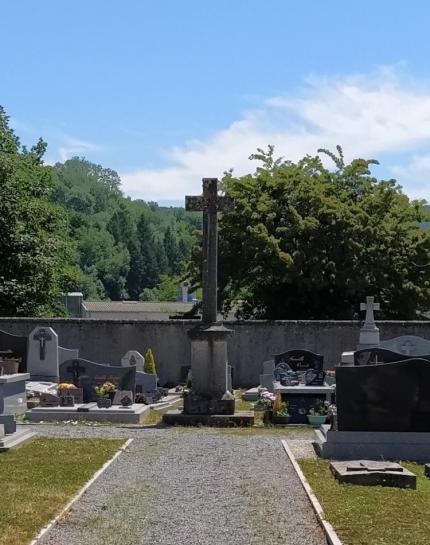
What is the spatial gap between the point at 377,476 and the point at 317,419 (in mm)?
6407

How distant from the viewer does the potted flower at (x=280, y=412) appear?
16.1 meters

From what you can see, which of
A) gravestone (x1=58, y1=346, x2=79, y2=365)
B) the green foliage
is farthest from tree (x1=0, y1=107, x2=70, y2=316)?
the green foliage

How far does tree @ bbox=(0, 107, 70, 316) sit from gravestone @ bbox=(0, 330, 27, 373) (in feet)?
28.0

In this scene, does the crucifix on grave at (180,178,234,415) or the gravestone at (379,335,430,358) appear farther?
the gravestone at (379,335,430,358)

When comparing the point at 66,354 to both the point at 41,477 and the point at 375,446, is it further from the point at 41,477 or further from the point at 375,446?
the point at 41,477

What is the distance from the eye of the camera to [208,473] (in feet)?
34.7

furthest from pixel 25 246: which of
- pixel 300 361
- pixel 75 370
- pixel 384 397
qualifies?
pixel 384 397

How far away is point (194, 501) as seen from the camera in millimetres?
8930

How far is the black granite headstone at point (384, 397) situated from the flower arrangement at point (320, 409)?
159 inches

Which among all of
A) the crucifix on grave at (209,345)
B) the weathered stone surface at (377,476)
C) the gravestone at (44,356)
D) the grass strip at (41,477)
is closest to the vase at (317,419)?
the crucifix on grave at (209,345)

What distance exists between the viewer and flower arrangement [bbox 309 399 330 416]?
16167 mm

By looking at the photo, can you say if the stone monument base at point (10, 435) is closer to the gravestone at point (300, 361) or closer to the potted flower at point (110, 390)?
the potted flower at point (110, 390)

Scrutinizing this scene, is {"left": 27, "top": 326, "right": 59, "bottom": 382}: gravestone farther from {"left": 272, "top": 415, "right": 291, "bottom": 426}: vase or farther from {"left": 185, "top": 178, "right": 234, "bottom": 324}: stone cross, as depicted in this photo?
{"left": 272, "top": 415, "right": 291, "bottom": 426}: vase

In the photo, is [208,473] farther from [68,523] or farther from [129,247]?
[129,247]
